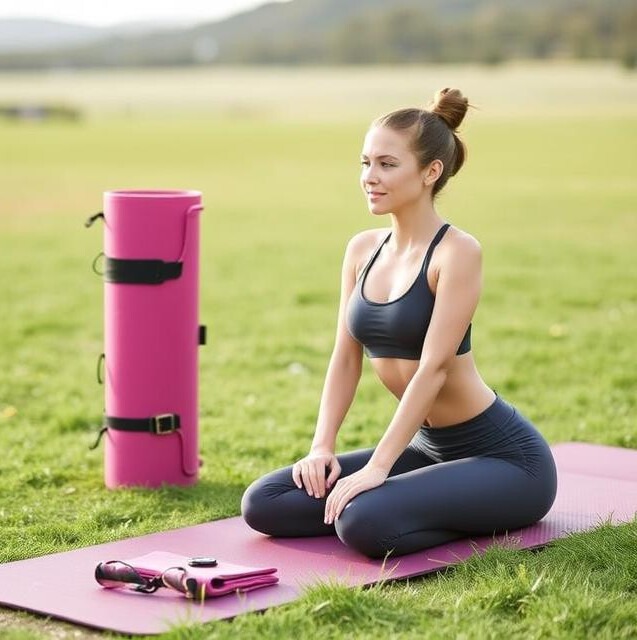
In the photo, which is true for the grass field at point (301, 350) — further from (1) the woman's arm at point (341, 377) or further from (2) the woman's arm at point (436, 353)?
(1) the woman's arm at point (341, 377)

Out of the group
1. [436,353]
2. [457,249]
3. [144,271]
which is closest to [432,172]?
[457,249]

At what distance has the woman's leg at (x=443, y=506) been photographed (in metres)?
5.08

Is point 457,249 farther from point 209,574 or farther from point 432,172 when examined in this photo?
point 209,574

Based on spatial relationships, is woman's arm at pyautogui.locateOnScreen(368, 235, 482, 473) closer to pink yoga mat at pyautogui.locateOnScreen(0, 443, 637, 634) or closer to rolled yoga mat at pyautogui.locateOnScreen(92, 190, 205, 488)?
pink yoga mat at pyautogui.locateOnScreen(0, 443, 637, 634)

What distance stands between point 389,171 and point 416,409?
0.96 metres

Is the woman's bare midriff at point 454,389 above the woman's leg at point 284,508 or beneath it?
above

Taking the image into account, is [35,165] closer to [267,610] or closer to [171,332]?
[171,332]

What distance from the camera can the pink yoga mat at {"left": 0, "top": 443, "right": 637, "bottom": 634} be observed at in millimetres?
4434

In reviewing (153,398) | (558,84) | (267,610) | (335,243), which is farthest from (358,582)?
(558,84)

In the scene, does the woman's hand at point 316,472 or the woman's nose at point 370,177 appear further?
the woman's hand at point 316,472

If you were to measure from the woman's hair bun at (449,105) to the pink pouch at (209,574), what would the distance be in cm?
195

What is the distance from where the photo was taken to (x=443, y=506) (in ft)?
17.1

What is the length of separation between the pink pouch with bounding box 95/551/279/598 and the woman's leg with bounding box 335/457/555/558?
48 centimetres

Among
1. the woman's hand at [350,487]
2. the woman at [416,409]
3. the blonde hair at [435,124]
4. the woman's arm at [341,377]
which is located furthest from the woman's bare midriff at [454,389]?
the blonde hair at [435,124]
